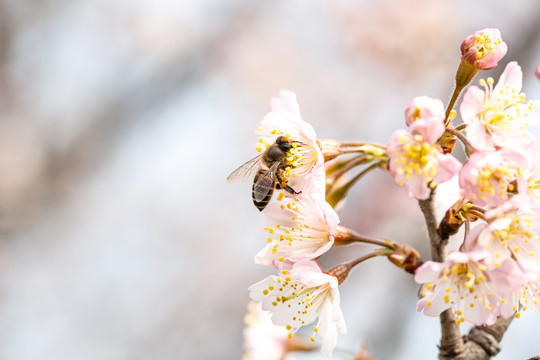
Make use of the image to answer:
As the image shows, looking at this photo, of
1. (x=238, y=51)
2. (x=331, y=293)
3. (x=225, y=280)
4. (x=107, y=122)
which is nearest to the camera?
(x=331, y=293)

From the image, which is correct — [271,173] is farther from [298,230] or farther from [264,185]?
[298,230]

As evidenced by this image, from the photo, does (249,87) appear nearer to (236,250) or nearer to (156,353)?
(236,250)

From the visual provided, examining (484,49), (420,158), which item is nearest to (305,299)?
(420,158)

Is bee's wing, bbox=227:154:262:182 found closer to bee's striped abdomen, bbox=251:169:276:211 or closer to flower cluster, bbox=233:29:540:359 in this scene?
flower cluster, bbox=233:29:540:359

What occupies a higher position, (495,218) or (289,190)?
(289,190)

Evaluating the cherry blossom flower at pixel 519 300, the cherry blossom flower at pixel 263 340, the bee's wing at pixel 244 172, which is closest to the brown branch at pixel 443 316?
the cherry blossom flower at pixel 519 300

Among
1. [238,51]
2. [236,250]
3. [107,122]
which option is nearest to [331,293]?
[107,122]
